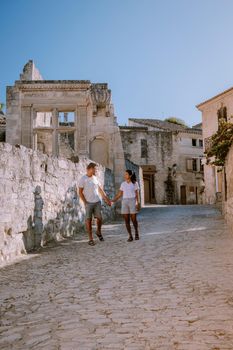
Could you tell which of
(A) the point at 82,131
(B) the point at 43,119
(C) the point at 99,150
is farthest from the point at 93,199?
(B) the point at 43,119

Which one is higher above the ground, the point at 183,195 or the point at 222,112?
the point at 222,112

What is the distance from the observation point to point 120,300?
3.39 m

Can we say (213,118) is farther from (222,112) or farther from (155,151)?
Result: (155,151)

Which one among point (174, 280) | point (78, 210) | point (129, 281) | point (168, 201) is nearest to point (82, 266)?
point (129, 281)

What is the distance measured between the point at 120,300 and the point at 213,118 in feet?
93.5

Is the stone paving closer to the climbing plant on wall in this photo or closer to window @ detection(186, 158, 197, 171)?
the climbing plant on wall

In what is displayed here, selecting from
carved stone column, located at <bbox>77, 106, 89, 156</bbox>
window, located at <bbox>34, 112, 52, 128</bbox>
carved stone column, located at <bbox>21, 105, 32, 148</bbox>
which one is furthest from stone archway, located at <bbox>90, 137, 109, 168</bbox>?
window, located at <bbox>34, 112, 52, 128</bbox>

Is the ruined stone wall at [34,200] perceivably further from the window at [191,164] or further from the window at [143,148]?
the window at [191,164]

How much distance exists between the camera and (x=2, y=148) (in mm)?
5652

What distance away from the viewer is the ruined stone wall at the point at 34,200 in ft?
18.7

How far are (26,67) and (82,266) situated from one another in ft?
51.6

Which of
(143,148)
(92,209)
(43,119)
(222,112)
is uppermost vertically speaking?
(222,112)

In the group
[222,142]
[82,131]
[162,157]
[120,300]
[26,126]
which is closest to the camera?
[120,300]

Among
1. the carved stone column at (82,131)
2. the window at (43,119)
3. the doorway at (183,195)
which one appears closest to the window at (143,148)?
the doorway at (183,195)
